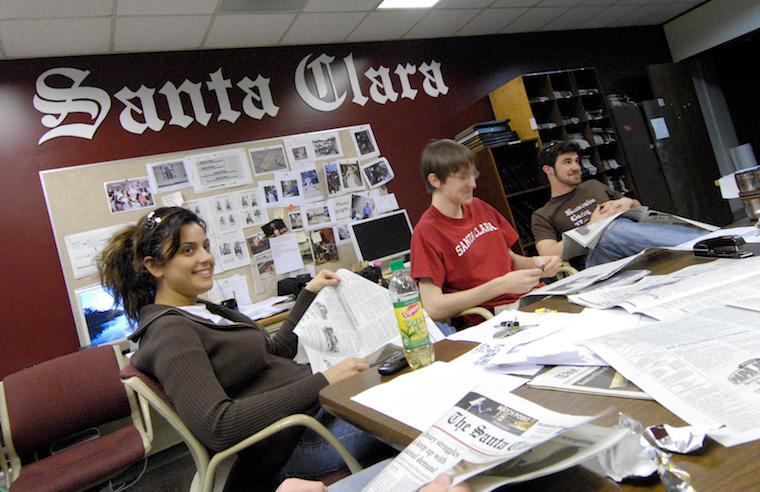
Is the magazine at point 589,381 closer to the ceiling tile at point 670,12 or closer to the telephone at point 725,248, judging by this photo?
the telephone at point 725,248

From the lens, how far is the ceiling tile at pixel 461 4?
4.04 meters

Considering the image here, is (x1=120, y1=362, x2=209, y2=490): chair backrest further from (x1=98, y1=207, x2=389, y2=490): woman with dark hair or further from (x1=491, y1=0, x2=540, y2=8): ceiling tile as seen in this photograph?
(x1=491, y1=0, x2=540, y2=8): ceiling tile

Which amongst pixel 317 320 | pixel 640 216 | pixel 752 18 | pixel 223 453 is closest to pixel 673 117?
pixel 752 18

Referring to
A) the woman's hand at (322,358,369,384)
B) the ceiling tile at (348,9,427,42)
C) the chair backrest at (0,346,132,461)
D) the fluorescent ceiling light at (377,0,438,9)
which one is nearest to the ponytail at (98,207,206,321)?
the woman's hand at (322,358,369,384)

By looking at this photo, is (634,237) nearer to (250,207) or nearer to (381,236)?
(381,236)

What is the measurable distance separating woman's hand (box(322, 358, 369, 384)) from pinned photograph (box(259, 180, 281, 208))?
8.60 ft

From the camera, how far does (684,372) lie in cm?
65

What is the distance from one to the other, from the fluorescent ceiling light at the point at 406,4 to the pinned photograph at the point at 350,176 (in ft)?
4.18

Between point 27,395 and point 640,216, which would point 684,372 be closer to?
point 640,216

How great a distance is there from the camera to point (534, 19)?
4.99m

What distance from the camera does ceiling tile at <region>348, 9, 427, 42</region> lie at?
3953 millimetres

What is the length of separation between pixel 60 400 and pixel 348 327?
6.08 feet

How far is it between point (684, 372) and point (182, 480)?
2883 millimetres

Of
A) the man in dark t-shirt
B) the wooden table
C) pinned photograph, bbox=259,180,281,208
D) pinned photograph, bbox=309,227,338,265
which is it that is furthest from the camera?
pinned photograph, bbox=309,227,338,265
